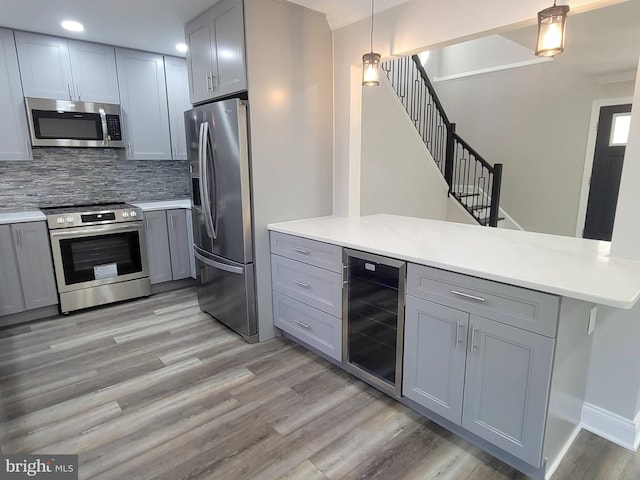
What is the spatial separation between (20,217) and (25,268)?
44cm

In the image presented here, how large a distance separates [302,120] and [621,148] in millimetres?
4230

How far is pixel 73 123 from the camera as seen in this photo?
137 inches

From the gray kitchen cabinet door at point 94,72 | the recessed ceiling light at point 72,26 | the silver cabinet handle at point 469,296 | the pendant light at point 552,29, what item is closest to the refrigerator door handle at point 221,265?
the silver cabinet handle at point 469,296

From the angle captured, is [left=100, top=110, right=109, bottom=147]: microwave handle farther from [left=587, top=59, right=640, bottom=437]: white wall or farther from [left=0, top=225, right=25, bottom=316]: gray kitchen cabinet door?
[left=587, top=59, right=640, bottom=437]: white wall

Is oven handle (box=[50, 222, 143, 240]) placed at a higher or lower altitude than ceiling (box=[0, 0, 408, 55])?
lower

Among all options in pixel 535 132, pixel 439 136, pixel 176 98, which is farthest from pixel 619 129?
pixel 176 98

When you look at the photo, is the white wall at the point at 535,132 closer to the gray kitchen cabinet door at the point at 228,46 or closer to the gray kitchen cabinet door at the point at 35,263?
the gray kitchen cabinet door at the point at 228,46

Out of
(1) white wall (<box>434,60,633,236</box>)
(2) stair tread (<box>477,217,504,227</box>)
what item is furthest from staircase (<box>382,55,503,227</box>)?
(1) white wall (<box>434,60,633,236</box>)

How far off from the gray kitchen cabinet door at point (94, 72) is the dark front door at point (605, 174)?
566 cm

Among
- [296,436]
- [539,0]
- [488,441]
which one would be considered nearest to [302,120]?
[539,0]

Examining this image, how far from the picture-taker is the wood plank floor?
1.73m

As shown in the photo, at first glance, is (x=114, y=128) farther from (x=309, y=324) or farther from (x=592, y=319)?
(x=592, y=319)

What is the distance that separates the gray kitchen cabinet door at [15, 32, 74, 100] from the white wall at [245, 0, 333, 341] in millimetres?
2084

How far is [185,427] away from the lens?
6.57 ft
